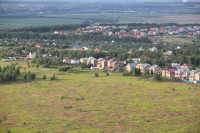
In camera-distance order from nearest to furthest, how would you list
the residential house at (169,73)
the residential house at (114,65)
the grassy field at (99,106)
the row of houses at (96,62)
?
the grassy field at (99,106)
the residential house at (169,73)
the residential house at (114,65)
the row of houses at (96,62)

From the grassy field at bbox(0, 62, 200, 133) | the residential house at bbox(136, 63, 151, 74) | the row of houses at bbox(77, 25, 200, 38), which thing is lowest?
the row of houses at bbox(77, 25, 200, 38)

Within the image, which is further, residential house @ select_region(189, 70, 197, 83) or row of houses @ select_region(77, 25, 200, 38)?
row of houses @ select_region(77, 25, 200, 38)

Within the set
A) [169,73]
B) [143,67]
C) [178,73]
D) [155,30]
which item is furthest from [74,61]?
[155,30]

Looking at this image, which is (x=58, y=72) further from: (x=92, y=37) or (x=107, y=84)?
(x=92, y=37)

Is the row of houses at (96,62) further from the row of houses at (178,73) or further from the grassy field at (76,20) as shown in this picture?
the grassy field at (76,20)

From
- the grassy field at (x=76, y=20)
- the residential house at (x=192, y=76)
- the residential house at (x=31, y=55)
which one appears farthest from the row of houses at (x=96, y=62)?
the grassy field at (x=76, y=20)

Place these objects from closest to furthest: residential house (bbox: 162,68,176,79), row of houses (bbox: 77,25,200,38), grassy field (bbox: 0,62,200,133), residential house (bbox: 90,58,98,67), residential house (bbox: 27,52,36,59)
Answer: grassy field (bbox: 0,62,200,133) → residential house (bbox: 162,68,176,79) → residential house (bbox: 90,58,98,67) → residential house (bbox: 27,52,36,59) → row of houses (bbox: 77,25,200,38)

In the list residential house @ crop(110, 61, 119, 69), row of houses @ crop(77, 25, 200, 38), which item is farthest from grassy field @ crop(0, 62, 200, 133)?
row of houses @ crop(77, 25, 200, 38)

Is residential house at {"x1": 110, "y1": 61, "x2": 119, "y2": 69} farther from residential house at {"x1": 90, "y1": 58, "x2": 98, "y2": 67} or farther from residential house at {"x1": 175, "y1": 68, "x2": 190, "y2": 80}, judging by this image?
residential house at {"x1": 175, "y1": 68, "x2": 190, "y2": 80}

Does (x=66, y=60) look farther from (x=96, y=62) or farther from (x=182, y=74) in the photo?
(x=182, y=74)
